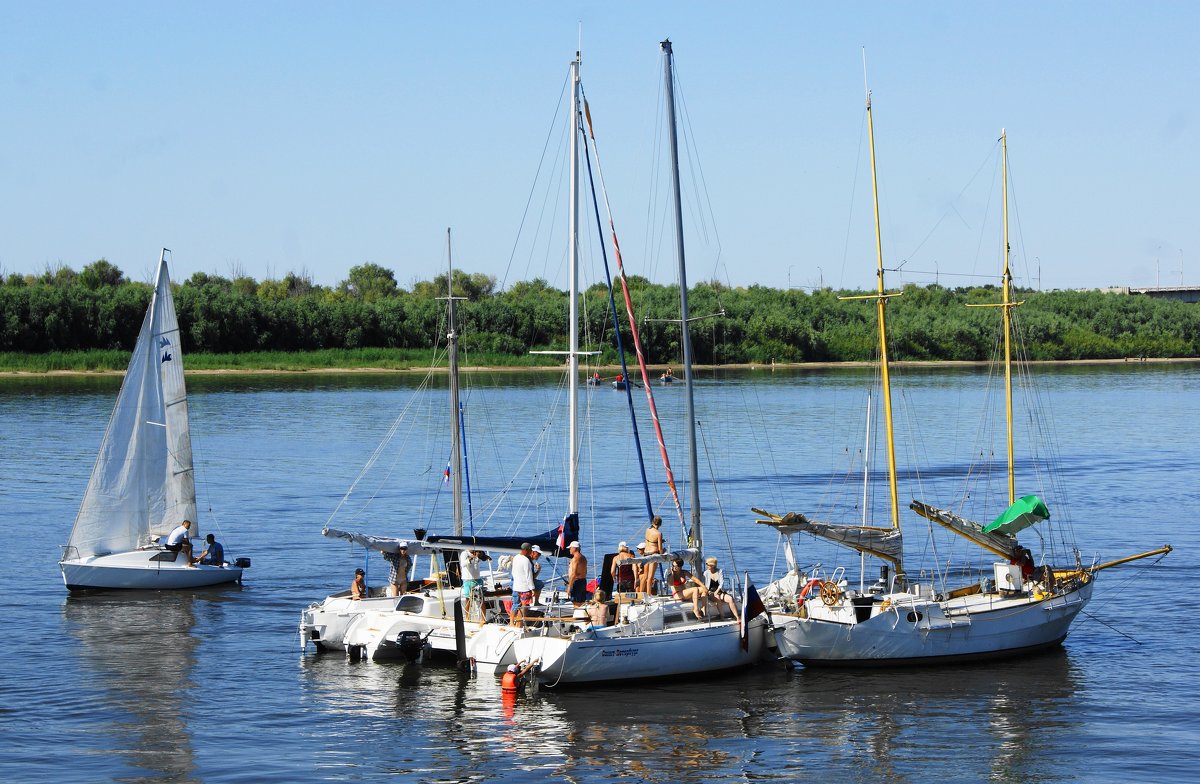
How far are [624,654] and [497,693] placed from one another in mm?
2718

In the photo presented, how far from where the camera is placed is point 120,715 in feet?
92.0

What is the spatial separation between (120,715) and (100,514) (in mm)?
13964

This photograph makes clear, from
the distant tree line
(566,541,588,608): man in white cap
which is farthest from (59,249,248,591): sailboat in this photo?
the distant tree line

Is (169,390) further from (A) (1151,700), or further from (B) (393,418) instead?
(B) (393,418)

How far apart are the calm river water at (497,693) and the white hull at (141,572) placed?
0.80 meters

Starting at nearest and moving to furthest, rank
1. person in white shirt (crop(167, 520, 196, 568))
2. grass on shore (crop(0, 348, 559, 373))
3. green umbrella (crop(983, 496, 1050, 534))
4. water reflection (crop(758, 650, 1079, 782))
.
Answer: water reflection (crop(758, 650, 1079, 782)), green umbrella (crop(983, 496, 1050, 534)), person in white shirt (crop(167, 520, 196, 568)), grass on shore (crop(0, 348, 559, 373))

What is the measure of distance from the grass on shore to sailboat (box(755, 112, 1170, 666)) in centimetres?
11815

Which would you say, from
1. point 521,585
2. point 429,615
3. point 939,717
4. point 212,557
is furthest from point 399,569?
point 939,717

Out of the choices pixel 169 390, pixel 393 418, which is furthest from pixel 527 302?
pixel 169 390

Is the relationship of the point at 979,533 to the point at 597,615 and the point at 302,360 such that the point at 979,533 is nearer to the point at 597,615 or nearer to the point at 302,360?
the point at 597,615

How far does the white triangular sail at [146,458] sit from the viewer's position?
40.9m

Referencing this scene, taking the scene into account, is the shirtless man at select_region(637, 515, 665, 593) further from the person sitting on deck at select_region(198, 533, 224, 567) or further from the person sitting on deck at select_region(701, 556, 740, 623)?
the person sitting on deck at select_region(198, 533, 224, 567)

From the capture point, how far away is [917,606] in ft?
102

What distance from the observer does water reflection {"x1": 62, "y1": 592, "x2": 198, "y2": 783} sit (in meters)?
25.6
